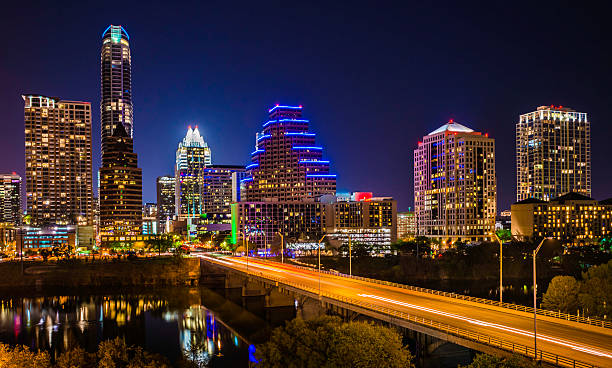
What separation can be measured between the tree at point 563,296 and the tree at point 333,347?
3983 cm

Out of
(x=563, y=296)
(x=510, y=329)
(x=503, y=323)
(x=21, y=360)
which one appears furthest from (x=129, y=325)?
(x=563, y=296)

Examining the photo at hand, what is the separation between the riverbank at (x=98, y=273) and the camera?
149m

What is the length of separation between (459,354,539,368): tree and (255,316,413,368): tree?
24.7 feet

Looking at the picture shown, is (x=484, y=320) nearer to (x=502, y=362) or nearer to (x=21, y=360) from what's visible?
(x=502, y=362)

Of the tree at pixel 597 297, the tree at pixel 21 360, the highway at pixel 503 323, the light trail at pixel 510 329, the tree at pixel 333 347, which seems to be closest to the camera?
the light trail at pixel 510 329

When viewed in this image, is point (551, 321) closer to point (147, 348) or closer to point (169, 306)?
A: point (147, 348)

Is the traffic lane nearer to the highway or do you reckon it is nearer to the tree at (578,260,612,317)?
the highway

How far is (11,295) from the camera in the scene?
135 meters

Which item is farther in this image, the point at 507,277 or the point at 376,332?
the point at 507,277

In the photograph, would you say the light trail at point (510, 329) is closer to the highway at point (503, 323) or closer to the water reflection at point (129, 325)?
the highway at point (503, 323)

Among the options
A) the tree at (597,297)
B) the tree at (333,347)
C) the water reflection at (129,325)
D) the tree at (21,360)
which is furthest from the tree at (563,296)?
the tree at (21,360)

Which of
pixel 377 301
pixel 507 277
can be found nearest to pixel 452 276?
pixel 507 277

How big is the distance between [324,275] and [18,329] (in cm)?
5465

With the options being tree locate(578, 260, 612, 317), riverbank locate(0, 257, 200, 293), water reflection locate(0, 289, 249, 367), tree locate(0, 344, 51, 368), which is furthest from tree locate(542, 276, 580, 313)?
riverbank locate(0, 257, 200, 293)
